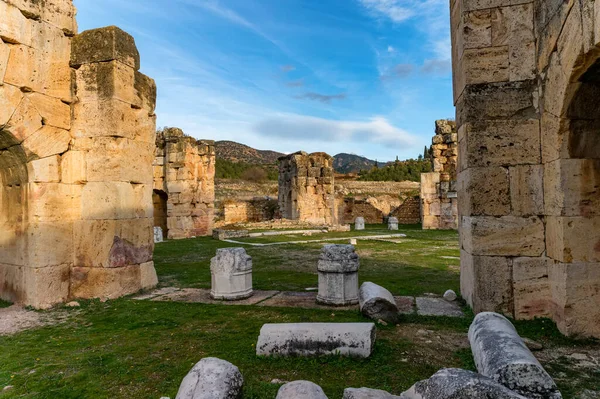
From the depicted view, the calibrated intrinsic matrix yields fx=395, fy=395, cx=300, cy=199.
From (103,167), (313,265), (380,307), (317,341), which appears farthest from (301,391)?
(313,265)

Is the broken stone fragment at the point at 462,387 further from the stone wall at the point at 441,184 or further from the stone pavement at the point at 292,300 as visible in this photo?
the stone wall at the point at 441,184

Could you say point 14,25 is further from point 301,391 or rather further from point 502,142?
point 502,142

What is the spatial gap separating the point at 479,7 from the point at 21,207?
7662mm

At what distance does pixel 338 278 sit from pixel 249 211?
2258cm

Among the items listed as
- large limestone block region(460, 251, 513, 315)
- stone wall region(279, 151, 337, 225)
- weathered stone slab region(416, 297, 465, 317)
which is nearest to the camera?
large limestone block region(460, 251, 513, 315)

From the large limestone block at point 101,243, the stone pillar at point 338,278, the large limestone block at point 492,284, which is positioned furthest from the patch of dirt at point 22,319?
the large limestone block at point 492,284

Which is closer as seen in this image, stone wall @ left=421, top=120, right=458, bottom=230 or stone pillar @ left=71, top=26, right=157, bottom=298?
stone pillar @ left=71, top=26, right=157, bottom=298

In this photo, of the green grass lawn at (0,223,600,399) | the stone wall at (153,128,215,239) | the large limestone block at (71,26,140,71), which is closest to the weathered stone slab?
the green grass lawn at (0,223,600,399)

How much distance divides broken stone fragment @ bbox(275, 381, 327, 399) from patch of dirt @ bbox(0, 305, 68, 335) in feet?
13.9

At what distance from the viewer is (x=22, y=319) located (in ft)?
18.7

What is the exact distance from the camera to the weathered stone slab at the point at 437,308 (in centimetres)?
547

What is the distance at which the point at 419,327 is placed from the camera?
502cm

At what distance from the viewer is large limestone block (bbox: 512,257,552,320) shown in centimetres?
501

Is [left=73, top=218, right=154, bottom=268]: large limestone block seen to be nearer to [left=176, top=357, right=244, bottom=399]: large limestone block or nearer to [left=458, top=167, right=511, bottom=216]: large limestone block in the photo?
[left=176, top=357, right=244, bottom=399]: large limestone block
